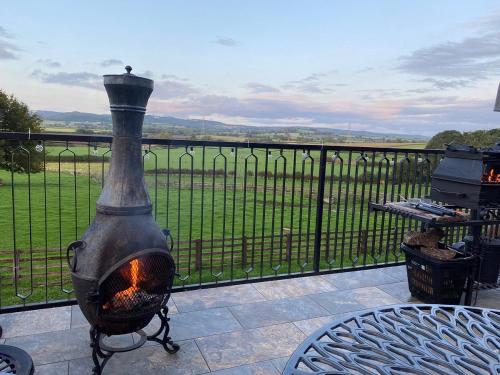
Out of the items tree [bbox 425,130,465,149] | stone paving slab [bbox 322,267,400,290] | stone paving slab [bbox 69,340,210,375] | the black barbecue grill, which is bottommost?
stone paving slab [bbox 69,340,210,375]

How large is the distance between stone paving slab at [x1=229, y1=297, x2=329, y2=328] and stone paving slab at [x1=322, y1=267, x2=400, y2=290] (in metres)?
0.54

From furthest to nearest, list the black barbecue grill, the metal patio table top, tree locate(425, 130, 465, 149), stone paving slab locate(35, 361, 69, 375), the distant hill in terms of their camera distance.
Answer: tree locate(425, 130, 465, 149)
the distant hill
the black barbecue grill
stone paving slab locate(35, 361, 69, 375)
the metal patio table top

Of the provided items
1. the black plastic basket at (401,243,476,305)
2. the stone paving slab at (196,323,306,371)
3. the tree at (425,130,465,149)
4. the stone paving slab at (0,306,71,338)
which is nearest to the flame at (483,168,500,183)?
the black plastic basket at (401,243,476,305)

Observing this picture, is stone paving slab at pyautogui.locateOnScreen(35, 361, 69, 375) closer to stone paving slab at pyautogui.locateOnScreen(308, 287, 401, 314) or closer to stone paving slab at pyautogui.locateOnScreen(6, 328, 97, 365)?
stone paving slab at pyautogui.locateOnScreen(6, 328, 97, 365)

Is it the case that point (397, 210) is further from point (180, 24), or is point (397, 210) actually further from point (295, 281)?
point (180, 24)

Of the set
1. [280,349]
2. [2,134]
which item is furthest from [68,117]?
[280,349]

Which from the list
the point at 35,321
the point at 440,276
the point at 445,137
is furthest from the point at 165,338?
the point at 445,137

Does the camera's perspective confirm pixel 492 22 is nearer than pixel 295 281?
No

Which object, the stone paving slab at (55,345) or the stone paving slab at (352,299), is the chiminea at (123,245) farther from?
the stone paving slab at (352,299)

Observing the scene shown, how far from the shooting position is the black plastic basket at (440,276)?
9.31 ft

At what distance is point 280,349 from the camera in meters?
2.30

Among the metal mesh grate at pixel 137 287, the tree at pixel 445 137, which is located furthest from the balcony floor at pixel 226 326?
the tree at pixel 445 137

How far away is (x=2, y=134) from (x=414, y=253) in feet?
10.2

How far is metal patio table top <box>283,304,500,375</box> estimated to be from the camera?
1.14 meters
